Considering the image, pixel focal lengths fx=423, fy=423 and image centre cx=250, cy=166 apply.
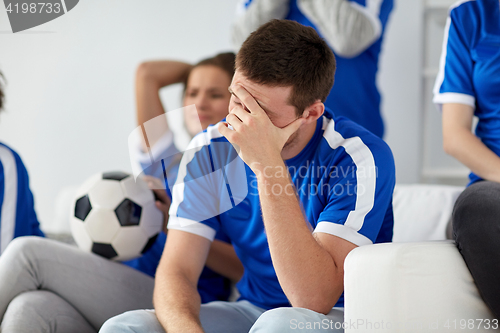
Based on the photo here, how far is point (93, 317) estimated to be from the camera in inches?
39.4

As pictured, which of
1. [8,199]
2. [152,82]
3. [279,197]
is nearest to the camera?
[279,197]

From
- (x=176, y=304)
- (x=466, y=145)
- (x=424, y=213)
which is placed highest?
(x=466, y=145)

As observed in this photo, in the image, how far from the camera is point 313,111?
0.82 metres

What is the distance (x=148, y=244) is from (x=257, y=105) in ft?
1.93

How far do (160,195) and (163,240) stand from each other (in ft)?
0.48

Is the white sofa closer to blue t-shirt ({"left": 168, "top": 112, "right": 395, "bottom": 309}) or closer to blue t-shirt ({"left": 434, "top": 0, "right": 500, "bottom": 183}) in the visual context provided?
blue t-shirt ({"left": 168, "top": 112, "right": 395, "bottom": 309})

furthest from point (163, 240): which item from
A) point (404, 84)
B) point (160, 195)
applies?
point (404, 84)

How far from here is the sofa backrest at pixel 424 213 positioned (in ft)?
3.92

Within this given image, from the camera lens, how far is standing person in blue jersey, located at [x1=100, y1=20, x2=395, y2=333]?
0.72 m

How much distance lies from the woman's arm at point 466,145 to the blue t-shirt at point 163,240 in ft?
2.05

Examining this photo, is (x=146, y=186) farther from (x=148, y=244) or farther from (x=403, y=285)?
(x=403, y=285)

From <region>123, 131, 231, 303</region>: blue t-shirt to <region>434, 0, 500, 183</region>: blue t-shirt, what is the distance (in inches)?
27.0

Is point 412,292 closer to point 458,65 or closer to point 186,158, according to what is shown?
point 186,158

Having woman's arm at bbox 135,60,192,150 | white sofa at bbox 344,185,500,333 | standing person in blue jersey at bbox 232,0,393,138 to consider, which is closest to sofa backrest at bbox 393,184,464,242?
standing person in blue jersey at bbox 232,0,393,138
